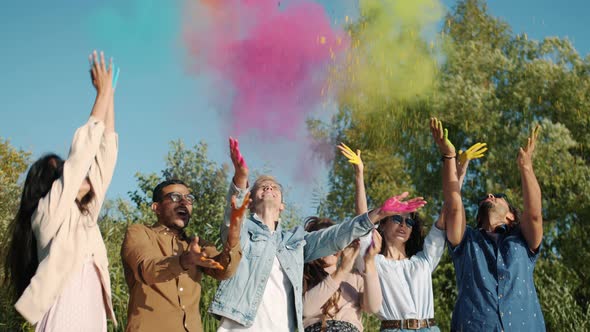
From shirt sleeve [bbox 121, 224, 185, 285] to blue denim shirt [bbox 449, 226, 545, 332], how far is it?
201 cm

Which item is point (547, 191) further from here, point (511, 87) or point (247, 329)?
point (247, 329)

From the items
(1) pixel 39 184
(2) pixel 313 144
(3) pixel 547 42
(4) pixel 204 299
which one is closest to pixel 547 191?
(3) pixel 547 42

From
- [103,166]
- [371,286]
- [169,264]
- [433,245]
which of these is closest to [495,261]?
[433,245]

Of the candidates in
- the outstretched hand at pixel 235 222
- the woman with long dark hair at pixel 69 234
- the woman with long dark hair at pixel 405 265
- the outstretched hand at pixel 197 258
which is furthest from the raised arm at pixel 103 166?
the woman with long dark hair at pixel 405 265

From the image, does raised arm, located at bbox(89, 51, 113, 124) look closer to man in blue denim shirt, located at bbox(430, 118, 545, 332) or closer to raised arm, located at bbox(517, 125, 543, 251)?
man in blue denim shirt, located at bbox(430, 118, 545, 332)

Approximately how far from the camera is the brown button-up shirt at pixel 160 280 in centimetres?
425

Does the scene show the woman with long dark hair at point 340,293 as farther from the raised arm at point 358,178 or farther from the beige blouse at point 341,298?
the raised arm at point 358,178

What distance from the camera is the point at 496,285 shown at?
503 cm

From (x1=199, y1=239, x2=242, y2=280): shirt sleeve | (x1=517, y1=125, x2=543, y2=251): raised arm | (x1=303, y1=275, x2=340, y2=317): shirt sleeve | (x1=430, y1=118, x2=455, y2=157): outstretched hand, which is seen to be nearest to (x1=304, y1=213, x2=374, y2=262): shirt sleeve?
(x1=303, y1=275, x2=340, y2=317): shirt sleeve

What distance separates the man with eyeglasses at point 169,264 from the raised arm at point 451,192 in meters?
1.60

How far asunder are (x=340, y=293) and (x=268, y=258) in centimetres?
88

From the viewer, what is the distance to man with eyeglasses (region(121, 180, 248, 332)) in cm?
417

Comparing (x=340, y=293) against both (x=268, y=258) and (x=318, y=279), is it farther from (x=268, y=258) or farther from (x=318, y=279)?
(x=268, y=258)

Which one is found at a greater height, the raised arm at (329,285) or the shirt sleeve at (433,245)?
the shirt sleeve at (433,245)
